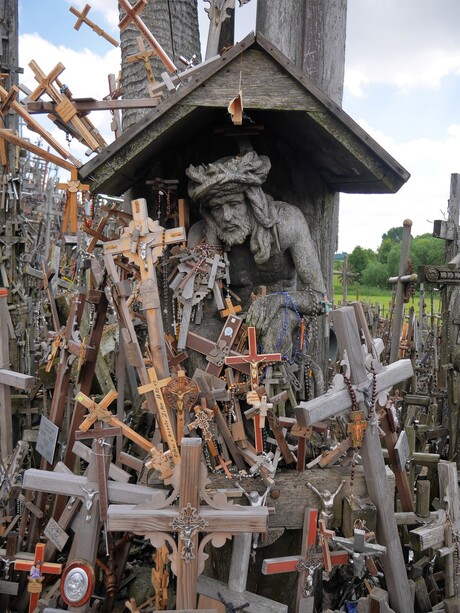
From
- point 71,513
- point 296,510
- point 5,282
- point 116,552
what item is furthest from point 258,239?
point 5,282

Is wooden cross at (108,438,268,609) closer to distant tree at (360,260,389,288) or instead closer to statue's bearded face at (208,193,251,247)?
statue's bearded face at (208,193,251,247)

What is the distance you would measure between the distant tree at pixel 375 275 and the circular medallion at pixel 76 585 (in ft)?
74.5

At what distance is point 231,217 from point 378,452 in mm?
1613

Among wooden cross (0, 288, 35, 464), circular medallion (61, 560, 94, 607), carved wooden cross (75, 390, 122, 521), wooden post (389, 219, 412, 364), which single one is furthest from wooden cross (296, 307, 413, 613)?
wooden post (389, 219, 412, 364)

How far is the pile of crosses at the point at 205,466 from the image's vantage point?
2.99 m

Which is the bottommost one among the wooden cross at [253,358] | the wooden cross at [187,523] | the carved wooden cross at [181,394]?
the wooden cross at [187,523]

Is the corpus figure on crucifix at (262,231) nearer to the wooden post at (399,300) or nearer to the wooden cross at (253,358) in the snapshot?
the wooden cross at (253,358)

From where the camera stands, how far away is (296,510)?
3289 mm

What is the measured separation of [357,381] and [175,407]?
3.30ft

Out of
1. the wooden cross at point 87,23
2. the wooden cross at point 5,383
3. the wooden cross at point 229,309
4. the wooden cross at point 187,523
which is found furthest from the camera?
the wooden cross at point 87,23

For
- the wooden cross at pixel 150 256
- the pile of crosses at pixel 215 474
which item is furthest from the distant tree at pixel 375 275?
the wooden cross at pixel 150 256

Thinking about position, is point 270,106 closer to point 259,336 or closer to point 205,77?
point 205,77

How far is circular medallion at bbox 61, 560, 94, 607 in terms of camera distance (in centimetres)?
304

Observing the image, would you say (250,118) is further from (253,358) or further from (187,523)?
(187,523)
